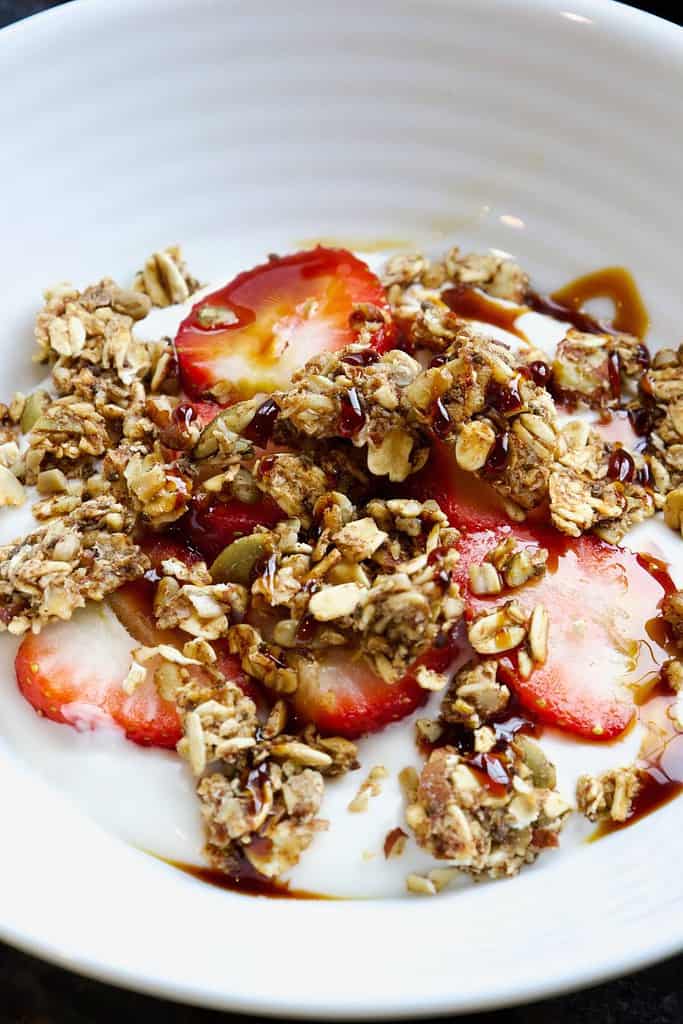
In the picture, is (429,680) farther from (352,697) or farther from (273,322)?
(273,322)

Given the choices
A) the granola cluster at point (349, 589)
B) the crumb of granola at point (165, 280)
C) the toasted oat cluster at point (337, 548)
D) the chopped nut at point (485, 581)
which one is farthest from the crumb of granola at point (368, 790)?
the crumb of granola at point (165, 280)

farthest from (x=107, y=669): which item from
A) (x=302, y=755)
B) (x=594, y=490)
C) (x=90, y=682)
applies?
(x=594, y=490)

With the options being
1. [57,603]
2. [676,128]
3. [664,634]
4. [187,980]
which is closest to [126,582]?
[57,603]

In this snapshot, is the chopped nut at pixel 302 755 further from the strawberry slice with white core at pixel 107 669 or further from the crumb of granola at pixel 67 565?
the crumb of granola at pixel 67 565

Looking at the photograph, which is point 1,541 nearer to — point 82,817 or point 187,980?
point 82,817

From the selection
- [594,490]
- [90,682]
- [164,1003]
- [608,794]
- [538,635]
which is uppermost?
[594,490]

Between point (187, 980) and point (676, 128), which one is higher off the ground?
point (676, 128)
